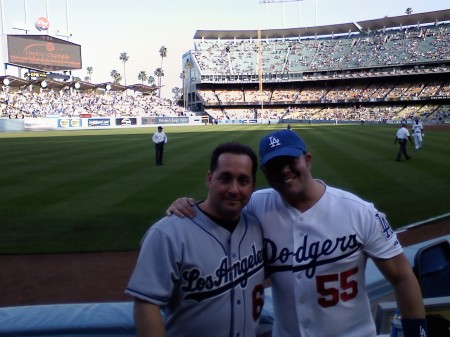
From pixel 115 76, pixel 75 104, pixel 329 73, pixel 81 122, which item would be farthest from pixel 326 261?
pixel 115 76

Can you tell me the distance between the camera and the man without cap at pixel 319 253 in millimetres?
2627

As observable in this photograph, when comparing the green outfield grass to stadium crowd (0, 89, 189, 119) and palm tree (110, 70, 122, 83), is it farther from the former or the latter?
palm tree (110, 70, 122, 83)

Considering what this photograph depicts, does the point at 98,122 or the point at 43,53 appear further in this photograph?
the point at 43,53

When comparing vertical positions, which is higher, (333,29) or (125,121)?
(333,29)

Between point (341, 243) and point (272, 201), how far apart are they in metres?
0.46

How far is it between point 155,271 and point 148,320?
225 millimetres

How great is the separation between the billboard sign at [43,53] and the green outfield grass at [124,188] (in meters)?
45.3

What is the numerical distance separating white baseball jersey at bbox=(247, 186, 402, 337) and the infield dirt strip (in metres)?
5.10

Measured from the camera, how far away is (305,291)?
2.62m

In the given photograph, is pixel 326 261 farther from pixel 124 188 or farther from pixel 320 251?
pixel 124 188

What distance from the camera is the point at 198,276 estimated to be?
2400mm

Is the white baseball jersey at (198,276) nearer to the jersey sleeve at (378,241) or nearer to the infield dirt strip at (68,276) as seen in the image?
the jersey sleeve at (378,241)

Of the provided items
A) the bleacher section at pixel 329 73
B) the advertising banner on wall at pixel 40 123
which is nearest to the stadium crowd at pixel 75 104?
the advertising banner on wall at pixel 40 123

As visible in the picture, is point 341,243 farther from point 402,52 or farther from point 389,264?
point 402,52
